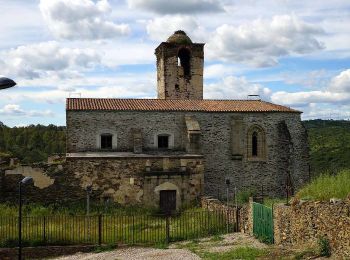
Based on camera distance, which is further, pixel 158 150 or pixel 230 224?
pixel 158 150

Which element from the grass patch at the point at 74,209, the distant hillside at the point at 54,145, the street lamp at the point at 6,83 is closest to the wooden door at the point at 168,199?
the grass patch at the point at 74,209

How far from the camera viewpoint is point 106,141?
1256 inches

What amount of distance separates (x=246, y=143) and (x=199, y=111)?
3811 millimetres

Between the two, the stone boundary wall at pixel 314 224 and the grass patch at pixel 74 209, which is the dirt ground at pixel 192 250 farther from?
the grass patch at pixel 74 209

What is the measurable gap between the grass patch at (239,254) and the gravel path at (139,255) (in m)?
0.42

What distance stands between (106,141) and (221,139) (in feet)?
24.5

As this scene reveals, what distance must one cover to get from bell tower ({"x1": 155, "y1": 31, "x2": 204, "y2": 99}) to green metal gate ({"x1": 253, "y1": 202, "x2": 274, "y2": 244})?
21.8 m

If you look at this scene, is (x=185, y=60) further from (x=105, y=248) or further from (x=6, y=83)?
(x=6, y=83)

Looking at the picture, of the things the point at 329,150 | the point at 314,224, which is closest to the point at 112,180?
the point at 314,224

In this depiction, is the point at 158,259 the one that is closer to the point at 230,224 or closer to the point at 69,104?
the point at 230,224

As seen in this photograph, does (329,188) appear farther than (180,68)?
No

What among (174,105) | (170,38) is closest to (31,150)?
(170,38)

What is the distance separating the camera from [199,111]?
32.8 meters

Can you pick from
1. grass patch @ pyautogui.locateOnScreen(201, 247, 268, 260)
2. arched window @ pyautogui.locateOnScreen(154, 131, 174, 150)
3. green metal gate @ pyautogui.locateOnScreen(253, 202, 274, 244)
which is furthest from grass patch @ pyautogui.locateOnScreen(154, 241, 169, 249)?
arched window @ pyautogui.locateOnScreen(154, 131, 174, 150)
